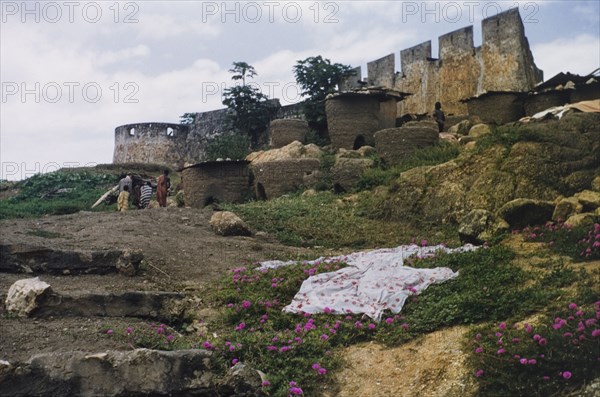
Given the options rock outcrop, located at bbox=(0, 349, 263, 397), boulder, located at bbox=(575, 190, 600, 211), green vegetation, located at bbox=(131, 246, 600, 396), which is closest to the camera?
rock outcrop, located at bbox=(0, 349, 263, 397)

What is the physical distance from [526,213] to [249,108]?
18.3m

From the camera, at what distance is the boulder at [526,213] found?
7801 millimetres

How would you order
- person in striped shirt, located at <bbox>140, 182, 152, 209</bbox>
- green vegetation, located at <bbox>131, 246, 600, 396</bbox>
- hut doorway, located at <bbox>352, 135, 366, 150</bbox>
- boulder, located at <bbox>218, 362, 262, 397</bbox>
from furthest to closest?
1. hut doorway, located at <bbox>352, 135, 366, 150</bbox>
2. person in striped shirt, located at <bbox>140, 182, 152, 209</bbox>
3. boulder, located at <bbox>218, 362, 262, 397</bbox>
4. green vegetation, located at <bbox>131, 246, 600, 396</bbox>

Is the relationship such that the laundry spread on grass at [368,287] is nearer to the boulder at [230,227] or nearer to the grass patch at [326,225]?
the grass patch at [326,225]

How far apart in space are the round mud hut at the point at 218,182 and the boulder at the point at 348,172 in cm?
211

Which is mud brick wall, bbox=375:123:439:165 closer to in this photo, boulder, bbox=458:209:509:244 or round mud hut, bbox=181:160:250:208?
round mud hut, bbox=181:160:250:208

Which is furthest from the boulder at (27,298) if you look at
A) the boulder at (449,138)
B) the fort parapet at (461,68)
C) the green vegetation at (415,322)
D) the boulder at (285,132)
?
the fort parapet at (461,68)

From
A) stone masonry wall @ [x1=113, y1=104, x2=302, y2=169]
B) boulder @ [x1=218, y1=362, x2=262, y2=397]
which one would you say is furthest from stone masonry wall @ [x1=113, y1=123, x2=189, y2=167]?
boulder @ [x1=218, y1=362, x2=262, y2=397]

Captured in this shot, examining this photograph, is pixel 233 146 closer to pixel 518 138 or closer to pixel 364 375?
pixel 518 138

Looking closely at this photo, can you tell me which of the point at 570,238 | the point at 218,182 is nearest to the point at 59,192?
the point at 218,182

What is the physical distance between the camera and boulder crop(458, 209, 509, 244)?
7.73 m

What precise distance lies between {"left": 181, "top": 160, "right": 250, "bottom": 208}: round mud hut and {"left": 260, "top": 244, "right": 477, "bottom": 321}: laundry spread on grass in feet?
24.9

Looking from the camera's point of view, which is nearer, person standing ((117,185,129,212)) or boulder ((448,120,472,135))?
person standing ((117,185,129,212))

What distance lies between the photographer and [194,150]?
2944 centimetres
